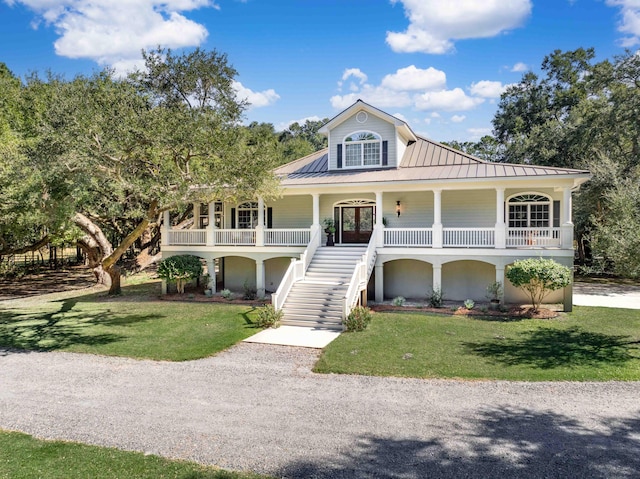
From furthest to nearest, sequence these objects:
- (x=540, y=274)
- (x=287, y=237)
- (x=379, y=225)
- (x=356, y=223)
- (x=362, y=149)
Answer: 1. (x=356, y=223)
2. (x=362, y=149)
3. (x=287, y=237)
4. (x=379, y=225)
5. (x=540, y=274)

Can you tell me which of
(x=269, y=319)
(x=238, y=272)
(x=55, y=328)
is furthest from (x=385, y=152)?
(x=55, y=328)

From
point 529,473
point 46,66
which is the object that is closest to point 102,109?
point 529,473

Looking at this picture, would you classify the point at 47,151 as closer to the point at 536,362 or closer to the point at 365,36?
the point at 365,36

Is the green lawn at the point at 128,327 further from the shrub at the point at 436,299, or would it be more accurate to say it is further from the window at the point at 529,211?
the window at the point at 529,211

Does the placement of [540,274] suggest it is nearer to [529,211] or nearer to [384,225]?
[529,211]

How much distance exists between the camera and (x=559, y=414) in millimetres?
7051

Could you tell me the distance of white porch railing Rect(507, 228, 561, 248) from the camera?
52.1 ft

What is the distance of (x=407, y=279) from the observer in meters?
18.7

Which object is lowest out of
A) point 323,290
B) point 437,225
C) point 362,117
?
point 323,290

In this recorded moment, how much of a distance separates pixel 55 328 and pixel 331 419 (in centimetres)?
1134

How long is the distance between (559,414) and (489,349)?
3802mm

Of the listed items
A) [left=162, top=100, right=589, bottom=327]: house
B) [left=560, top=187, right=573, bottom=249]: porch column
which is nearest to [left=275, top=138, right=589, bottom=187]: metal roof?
[left=162, top=100, right=589, bottom=327]: house

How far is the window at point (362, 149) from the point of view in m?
19.4

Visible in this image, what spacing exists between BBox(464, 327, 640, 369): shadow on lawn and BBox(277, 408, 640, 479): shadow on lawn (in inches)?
119
